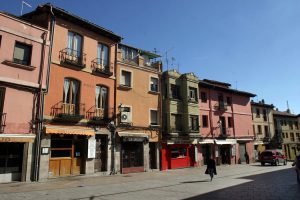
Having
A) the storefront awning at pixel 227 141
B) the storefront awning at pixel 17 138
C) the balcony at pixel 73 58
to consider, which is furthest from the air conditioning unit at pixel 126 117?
the storefront awning at pixel 227 141

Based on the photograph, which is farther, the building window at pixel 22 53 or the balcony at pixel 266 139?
the balcony at pixel 266 139

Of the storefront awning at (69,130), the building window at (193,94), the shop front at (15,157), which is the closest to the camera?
the shop front at (15,157)

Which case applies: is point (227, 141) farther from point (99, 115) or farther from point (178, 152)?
point (99, 115)

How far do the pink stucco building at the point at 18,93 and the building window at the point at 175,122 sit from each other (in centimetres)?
1466

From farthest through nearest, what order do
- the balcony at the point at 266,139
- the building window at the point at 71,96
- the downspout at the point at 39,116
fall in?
the balcony at the point at 266,139 → the building window at the point at 71,96 → the downspout at the point at 39,116

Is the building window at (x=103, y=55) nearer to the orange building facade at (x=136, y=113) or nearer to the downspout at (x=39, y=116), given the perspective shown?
the orange building facade at (x=136, y=113)

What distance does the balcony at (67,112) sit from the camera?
19.2 m

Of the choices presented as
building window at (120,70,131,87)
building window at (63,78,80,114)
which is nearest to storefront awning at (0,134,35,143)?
building window at (63,78,80,114)

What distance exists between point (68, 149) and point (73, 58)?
6.77 metres

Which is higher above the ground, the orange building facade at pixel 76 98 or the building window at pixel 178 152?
the orange building facade at pixel 76 98

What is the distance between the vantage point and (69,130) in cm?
1939

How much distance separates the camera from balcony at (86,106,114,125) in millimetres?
21469

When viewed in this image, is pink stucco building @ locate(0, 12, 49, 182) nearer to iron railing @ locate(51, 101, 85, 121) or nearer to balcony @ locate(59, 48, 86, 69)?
iron railing @ locate(51, 101, 85, 121)

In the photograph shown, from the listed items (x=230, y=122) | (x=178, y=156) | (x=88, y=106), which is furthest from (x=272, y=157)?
(x=88, y=106)
